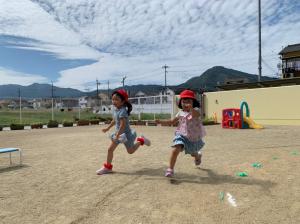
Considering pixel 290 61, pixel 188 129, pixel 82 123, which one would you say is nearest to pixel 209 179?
pixel 188 129

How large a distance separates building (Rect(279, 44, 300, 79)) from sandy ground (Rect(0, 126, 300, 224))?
26.3 metres

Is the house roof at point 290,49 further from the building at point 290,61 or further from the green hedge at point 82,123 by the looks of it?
the green hedge at point 82,123

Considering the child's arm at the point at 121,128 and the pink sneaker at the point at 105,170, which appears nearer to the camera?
the pink sneaker at the point at 105,170

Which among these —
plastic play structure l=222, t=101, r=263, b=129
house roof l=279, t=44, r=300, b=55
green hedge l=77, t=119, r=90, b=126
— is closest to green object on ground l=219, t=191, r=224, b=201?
plastic play structure l=222, t=101, r=263, b=129

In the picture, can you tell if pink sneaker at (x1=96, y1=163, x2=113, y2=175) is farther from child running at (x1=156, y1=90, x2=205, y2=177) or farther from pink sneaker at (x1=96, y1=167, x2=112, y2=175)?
child running at (x1=156, y1=90, x2=205, y2=177)

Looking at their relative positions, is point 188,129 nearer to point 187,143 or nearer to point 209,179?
point 187,143

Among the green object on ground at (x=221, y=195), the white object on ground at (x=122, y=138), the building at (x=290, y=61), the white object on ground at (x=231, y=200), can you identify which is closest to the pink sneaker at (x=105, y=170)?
the white object on ground at (x=122, y=138)

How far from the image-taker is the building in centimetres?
3109

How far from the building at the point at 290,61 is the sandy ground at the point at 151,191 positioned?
2629cm

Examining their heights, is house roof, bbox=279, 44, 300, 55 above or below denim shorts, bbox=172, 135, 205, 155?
above

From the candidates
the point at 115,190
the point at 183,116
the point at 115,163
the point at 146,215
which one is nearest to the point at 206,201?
the point at 146,215

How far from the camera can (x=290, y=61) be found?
1281 inches

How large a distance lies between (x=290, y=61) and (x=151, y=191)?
104ft

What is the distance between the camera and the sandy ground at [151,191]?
11.9ft
